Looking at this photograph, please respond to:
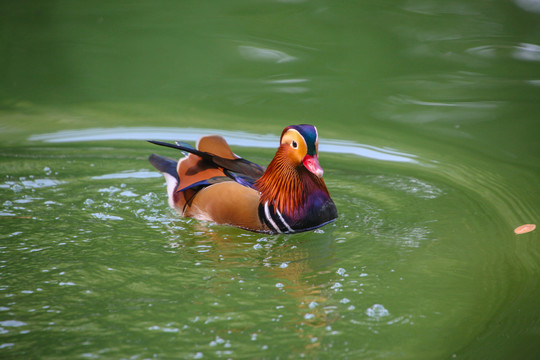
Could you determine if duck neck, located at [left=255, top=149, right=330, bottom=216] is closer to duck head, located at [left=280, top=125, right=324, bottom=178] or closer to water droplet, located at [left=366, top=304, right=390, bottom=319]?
duck head, located at [left=280, top=125, right=324, bottom=178]

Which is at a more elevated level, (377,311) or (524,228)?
(524,228)

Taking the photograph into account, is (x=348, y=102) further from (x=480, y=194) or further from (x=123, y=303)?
(x=123, y=303)

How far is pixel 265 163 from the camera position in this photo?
5.09 m

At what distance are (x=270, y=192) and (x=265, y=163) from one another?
3.77 feet

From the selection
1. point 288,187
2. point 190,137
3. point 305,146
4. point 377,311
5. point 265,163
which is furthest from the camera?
point 190,137

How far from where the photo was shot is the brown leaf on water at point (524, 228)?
3784 mm

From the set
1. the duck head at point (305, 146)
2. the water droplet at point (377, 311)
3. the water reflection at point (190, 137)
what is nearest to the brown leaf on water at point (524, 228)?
the duck head at point (305, 146)

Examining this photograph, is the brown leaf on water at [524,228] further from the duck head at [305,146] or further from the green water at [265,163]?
the duck head at [305,146]

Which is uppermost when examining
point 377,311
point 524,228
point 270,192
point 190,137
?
point 190,137

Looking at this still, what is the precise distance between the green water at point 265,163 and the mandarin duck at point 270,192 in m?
0.11

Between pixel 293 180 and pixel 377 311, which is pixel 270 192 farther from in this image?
pixel 377 311

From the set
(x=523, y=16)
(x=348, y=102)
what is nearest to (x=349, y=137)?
(x=348, y=102)

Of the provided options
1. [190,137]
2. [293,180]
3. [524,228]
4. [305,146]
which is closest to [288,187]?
[293,180]

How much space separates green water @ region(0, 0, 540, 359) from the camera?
9.05ft
